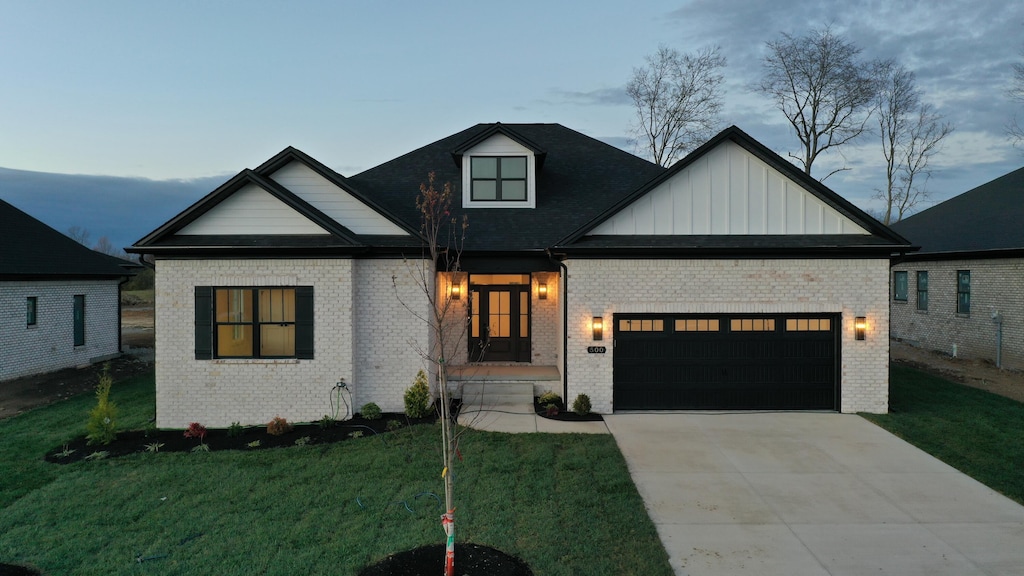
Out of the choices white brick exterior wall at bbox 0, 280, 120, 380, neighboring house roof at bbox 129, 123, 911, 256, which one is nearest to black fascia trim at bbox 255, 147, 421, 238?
neighboring house roof at bbox 129, 123, 911, 256

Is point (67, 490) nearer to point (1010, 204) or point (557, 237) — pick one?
point (557, 237)

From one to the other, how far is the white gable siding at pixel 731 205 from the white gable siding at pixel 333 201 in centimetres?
571

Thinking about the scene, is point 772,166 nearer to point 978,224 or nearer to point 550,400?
point 550,400

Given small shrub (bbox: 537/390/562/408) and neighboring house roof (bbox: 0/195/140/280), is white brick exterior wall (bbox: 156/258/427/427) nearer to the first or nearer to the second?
small shrub (bbox: 537/390/562/408)

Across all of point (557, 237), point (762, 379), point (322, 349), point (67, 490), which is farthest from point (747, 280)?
point (67, 490)

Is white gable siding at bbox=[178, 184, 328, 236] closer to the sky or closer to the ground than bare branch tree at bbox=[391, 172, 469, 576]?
closer to the sky

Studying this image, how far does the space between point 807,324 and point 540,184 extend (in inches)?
298

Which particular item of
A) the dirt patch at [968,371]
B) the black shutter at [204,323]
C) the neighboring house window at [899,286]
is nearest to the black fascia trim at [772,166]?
the dirt patch at [968,371]

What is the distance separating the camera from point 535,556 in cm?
569

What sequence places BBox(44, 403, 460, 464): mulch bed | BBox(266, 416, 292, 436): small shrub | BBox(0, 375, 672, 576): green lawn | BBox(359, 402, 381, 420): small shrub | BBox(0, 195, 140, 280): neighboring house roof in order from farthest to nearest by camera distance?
BBox(0, 195, 140, 280): neighboring house roof
BBox(359, 402, 381, 420): small shrub
BBox(266, 416, 292, 436): small shrub
BBox(44, 403, 460, 464): mulch bed
BBox(0, 375, 672, 576): green lawn

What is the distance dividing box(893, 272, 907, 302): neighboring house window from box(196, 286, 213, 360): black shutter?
25672mm

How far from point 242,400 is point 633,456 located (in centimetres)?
786

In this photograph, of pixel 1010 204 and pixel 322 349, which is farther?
pixel 1010 204

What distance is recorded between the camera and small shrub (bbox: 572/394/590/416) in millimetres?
11516
